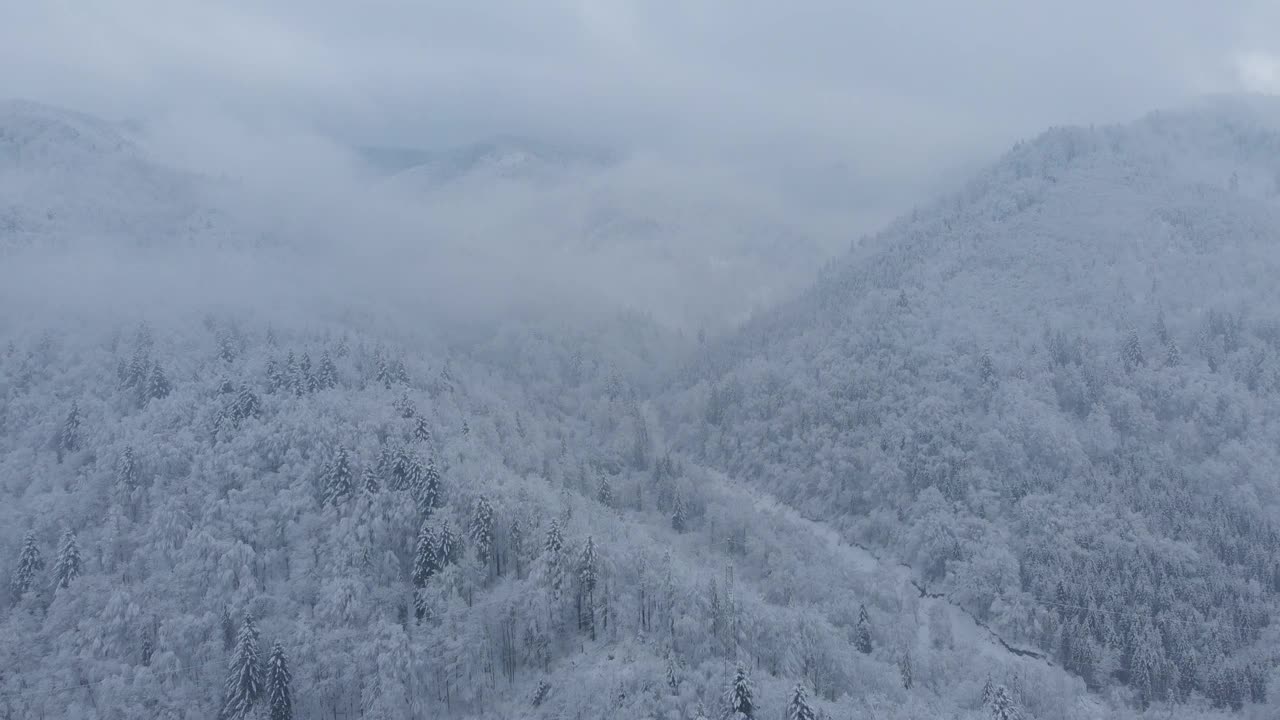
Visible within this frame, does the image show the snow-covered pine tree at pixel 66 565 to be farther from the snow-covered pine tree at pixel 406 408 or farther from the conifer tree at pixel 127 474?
the snow-covered pine tree at pixel 406 408

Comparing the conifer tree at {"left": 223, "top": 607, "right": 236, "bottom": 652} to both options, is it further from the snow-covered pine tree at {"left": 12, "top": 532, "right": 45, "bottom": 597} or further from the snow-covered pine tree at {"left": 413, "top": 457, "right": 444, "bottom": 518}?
the snow-covered pine tree at {"left": 12, "top": 532, "right": 45, "bottom": 597}

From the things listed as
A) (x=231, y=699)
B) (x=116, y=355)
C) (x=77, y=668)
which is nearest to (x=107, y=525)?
(x=77, y=668)

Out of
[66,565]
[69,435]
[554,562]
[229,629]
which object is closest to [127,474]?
[66,565]

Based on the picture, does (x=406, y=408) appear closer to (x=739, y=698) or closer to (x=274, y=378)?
(x=274, y=378)

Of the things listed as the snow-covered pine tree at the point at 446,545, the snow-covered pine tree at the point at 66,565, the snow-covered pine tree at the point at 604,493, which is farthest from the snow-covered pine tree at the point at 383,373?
the snow-covered pine tree at the point at 66,565

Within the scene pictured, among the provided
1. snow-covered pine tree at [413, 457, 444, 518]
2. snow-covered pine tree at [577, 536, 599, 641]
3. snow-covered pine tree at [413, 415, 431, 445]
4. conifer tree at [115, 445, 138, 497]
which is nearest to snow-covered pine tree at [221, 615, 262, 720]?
snow-covered pine tree at [413, 457, 444, 518]
